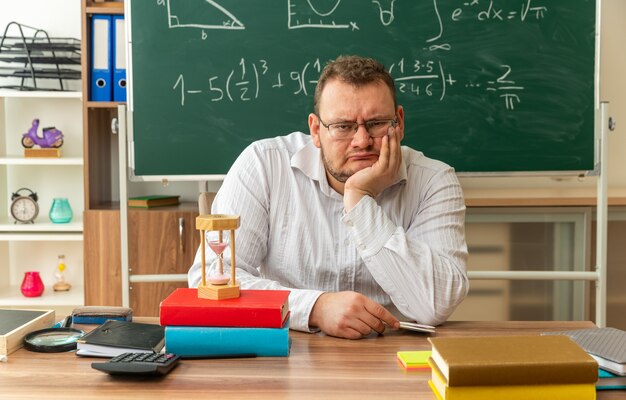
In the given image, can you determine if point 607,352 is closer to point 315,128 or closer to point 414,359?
point 414,359

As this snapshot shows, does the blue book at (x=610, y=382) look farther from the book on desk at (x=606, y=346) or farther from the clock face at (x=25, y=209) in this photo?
the clock face at (x=25, y=209)

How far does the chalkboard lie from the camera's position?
112 inches

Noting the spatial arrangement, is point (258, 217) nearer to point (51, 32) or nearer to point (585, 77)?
point (585, 77)

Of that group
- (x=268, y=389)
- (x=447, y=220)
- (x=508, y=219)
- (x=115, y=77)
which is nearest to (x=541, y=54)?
(x=508, y=219)

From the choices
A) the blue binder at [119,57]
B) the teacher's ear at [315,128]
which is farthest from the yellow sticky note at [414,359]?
the blue binder at [119,57]

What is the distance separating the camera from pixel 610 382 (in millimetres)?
1175

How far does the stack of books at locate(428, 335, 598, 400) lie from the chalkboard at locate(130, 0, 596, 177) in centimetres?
185

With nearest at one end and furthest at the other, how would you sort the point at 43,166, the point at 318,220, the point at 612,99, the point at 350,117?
the point at 350,117 < the point at 318,220 < the point at 612,99 < the point at 43,166

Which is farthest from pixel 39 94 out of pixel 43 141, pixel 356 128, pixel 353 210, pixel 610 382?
pixel 610 382

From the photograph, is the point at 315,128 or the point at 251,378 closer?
the point at 251,378

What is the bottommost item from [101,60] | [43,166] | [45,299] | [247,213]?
[45,299]

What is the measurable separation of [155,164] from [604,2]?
A: 224 centimetres

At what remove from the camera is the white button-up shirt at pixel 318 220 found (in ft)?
5.83

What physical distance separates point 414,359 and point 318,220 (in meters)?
0.72
